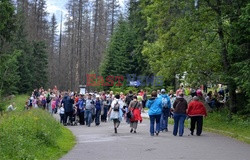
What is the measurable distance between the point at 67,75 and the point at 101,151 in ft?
236

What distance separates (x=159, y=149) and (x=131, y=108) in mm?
5774

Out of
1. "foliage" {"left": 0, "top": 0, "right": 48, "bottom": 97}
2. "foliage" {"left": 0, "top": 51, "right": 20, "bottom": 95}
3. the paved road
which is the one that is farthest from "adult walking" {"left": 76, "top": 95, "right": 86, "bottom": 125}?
the paved road

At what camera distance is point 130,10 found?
2260 inches

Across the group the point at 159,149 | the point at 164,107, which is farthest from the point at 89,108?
the point at 159,149

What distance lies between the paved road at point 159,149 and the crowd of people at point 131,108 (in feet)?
4.25

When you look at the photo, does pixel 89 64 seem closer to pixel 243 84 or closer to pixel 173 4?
pixel 173 4

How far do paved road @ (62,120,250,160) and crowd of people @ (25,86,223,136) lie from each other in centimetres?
129

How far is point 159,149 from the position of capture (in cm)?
1320

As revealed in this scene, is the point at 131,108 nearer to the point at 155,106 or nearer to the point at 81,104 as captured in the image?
the point at 155,106

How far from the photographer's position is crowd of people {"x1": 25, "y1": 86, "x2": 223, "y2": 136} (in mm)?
17609

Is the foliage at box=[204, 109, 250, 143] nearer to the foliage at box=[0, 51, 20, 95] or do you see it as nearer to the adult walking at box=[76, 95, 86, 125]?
the adult walking at box=[76, 95, 86, 125]

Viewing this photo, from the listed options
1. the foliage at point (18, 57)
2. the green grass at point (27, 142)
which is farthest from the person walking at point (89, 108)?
the green grass at point (27, 142)

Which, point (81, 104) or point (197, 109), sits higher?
point (197, 109)

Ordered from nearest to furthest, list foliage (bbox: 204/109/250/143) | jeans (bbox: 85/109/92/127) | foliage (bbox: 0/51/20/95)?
1. foliage (bbox: 204/109/250/143)
2. jeans (bbox: 85/109/92/127)
3. foliage (bbox: 0/51/20/95)
